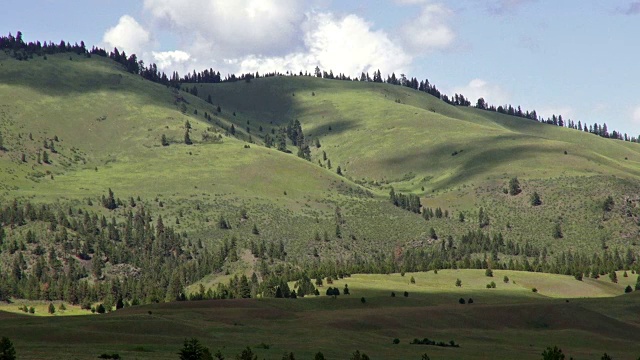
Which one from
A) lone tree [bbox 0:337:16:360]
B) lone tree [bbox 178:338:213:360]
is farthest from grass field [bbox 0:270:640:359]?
lone tree [bbox 178:338:213:360]

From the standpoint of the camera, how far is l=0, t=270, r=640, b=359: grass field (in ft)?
294

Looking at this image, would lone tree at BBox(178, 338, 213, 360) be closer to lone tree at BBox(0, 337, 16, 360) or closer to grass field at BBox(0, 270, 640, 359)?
grass field at BBox(0, 270, 640, 359)

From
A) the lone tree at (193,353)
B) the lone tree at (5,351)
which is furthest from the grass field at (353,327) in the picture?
the lone tree at (193,353)

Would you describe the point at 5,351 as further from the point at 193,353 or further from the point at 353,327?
the point at 353,327

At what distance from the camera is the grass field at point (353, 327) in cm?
8969

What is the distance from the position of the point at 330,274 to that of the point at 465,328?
5899cm

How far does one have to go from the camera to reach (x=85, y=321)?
104 m

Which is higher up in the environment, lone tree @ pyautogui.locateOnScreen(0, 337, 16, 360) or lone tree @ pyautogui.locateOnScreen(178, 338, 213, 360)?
lone tree @ pyautogui.locateOnScreen(0, 337, 16, 360)

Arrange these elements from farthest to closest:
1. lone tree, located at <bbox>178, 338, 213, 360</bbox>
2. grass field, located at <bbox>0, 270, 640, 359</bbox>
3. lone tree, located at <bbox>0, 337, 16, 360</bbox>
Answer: grass field, located at <bbox>0, 270, 640, 359</bbox>
lone tree, located at <bbox>178, 338, 213, 360</bbox>
lone tree, located at <bbox>0, 337, 16, 360</bbox>

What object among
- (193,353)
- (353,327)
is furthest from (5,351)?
(353,327)

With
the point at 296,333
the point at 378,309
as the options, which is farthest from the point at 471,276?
the point at 296,333

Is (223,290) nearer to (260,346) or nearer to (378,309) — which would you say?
(378,309)

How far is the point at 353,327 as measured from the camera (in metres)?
117

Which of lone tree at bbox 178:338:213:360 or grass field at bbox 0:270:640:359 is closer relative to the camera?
lone tree at bbox 178:338:213:360
